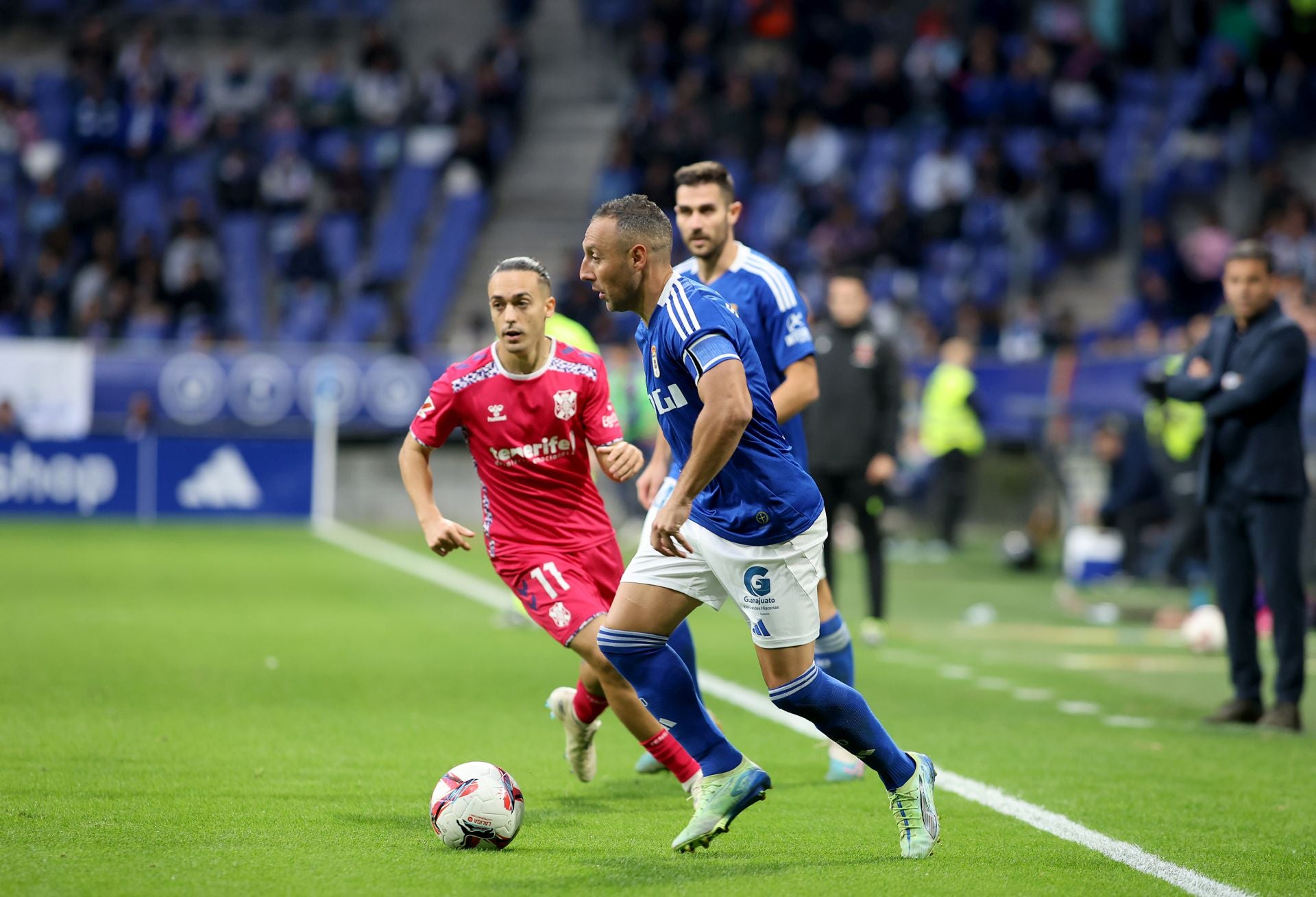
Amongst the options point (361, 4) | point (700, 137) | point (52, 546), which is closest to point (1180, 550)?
point (52, 546)

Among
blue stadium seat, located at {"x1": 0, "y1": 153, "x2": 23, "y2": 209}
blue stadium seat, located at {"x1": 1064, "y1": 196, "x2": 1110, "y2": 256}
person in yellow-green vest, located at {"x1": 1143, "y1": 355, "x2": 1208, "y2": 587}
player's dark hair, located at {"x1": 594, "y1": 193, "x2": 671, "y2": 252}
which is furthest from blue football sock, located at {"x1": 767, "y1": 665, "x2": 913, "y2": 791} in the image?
blue stadium seat, located at {"x1": 0, "y1": 153, "x2": 23, "y2": 209}

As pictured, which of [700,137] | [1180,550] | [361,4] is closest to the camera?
[1180,550]

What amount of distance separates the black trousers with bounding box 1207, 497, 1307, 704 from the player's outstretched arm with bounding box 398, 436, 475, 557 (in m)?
4.09

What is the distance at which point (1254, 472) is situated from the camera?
26.4 feet

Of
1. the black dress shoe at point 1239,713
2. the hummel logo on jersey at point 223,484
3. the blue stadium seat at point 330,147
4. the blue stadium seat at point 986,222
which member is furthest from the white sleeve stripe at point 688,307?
the blue stadium seat at point 330,147

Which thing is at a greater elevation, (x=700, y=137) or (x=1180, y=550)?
(x=700, y=137)

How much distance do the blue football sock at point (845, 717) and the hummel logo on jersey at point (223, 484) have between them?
684 inches

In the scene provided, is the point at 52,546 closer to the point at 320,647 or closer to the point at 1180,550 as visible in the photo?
the point at 320,647

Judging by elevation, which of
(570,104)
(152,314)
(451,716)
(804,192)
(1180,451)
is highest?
(570,104)

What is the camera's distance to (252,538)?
19156mm

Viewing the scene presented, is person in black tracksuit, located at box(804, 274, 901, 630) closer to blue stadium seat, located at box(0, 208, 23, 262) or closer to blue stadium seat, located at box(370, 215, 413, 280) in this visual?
blue stadium seat, located at box(370, 215, 413, 280)

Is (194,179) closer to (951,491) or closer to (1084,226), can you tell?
(1084,226)

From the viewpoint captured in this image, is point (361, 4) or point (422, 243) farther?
point (361, 4)

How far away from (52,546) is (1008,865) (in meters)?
14.3
